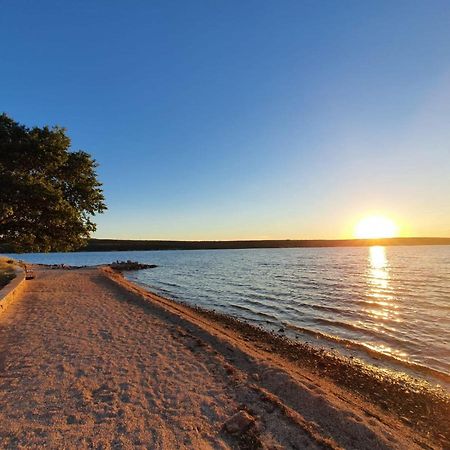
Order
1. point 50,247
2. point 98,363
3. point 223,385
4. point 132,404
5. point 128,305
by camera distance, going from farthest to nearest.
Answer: point 50,247 → point 128,305 → point 98,363 → point 223,385 → point 132,404

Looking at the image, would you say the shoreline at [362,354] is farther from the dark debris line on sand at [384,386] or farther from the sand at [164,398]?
the sand at [164,398]

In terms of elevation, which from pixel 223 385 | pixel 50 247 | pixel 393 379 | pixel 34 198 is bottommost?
pixel 393 379

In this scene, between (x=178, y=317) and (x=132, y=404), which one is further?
(x=178, y=317)

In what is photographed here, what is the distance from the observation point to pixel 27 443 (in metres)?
5.34

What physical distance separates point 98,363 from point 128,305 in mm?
9641

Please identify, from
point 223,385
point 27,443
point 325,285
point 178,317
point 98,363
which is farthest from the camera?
point 325,285

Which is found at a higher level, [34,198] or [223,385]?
[34,198]

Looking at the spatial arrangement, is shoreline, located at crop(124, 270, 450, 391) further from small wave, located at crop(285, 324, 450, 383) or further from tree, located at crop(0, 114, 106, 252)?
tree, located at crop(0, 114, 106, 252)

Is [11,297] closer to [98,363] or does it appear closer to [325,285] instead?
[98,363]

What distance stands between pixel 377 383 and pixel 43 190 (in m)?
16.9

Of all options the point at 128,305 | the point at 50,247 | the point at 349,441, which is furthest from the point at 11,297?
the point at 349,441

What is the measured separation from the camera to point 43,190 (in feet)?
53.5

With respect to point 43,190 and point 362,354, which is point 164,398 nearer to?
point 362,354

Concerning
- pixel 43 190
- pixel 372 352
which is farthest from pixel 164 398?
pixel 43 190
